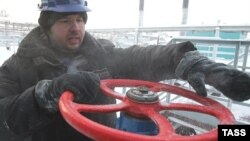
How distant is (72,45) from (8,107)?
371mm

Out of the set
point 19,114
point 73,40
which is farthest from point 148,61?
point 19,114

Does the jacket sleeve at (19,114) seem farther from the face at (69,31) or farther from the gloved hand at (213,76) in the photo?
the gloved hand at (213,76)

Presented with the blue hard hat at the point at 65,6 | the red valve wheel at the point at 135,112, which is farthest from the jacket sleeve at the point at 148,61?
the blue hard hat at the point at 65,6

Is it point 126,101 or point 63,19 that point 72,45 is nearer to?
point 63,19

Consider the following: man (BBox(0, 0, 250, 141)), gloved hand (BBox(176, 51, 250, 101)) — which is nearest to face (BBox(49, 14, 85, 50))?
man (BBox(0, 0, 250, 141))

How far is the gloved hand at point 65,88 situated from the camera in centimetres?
76

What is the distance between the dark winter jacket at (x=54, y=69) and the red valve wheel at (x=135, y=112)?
0.18m

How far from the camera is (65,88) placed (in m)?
0.75

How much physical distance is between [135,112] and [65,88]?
0.21 metres

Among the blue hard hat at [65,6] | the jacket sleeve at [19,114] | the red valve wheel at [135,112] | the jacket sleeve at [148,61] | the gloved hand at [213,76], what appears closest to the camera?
the red valve wheel at [135,112]

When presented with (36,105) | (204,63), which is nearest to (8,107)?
(36,105)

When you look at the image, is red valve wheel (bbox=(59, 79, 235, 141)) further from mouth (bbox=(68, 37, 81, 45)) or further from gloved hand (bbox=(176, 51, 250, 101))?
mouth (bbox=(68, 37, 81, 45))

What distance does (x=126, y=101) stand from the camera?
0.73m

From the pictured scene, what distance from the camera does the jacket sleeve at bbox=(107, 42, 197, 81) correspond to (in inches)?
37.9
